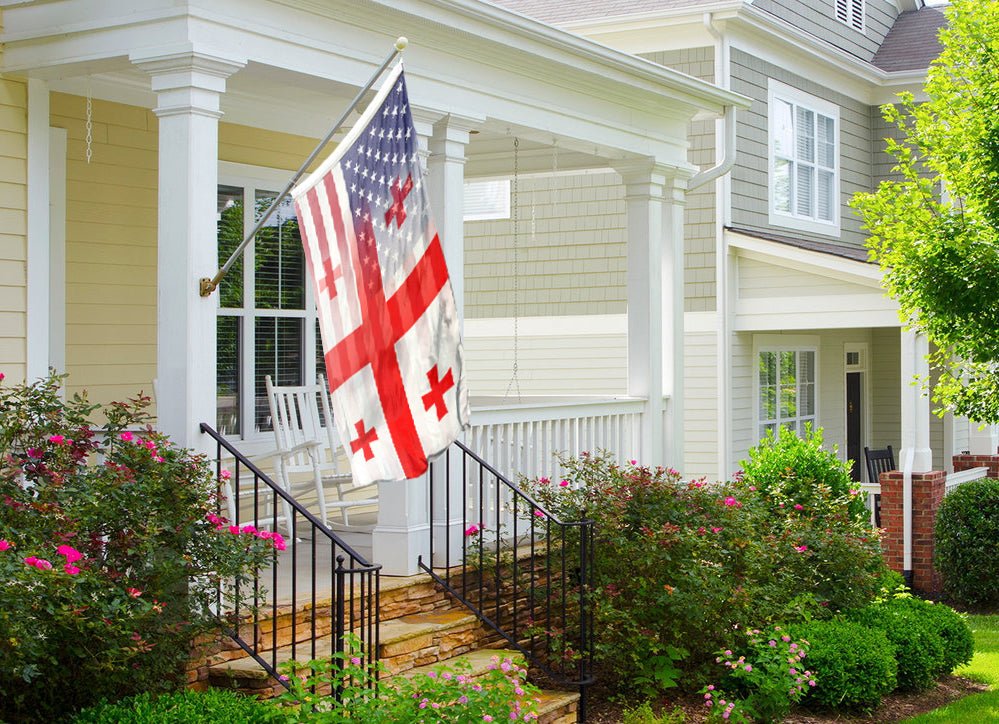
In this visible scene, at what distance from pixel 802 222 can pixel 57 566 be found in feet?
41.5

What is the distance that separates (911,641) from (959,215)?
3725 millimetres

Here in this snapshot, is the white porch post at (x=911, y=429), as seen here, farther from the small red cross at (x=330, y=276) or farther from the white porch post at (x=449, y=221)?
the small red cross at (x=330, y=276)

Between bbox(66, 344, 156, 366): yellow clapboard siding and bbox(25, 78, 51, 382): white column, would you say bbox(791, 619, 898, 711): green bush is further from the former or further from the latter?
bbox(25, 78, 51, 382): white column

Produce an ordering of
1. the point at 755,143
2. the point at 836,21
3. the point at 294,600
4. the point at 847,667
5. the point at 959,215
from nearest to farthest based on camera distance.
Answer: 1. the point at 294,600
2. the point at 847,667
3. the point at 959,215
4. the point at 755,143
5. the point at 836,21

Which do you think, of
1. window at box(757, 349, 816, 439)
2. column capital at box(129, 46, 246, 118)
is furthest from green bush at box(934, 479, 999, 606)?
column capital at box(129, 46, 246, 118)

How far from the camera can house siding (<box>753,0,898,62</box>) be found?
15.8m

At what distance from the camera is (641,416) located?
988 centimetres

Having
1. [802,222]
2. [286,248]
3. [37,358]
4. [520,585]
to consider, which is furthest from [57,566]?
[802,222]

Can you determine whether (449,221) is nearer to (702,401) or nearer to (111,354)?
(111,354)

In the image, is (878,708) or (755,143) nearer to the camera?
(878,708)

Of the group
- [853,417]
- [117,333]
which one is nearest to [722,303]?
[853,417]

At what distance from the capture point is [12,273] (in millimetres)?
6766

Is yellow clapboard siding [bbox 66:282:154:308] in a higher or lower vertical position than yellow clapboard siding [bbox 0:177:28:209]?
lower

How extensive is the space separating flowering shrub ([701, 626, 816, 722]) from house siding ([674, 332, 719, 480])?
6.71 metres
